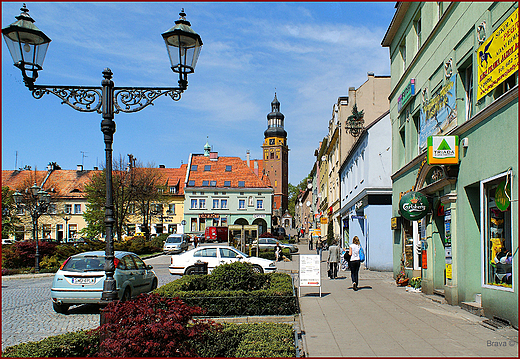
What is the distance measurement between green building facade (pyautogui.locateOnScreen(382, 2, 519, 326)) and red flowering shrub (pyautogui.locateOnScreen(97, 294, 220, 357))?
5.82 metres

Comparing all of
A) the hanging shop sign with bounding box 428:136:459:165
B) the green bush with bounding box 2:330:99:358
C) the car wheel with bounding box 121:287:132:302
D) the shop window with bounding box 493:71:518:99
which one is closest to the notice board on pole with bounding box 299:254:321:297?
the hanging shop sign with bounding box 428:136:459:165

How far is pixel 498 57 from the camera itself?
9523 mm

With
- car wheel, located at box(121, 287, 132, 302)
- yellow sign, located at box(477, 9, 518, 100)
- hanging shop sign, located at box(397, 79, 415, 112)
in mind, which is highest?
hanging shop sign, located at box(397, 79, 415, 112)

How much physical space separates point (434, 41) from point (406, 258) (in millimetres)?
8178

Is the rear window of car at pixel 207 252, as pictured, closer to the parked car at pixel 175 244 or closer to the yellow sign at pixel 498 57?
the yellow sign at pixel 498 57

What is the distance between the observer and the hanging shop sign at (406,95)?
1650 cm

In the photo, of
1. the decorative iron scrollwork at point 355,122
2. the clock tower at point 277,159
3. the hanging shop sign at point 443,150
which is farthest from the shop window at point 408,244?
the clock tower at point 277,159

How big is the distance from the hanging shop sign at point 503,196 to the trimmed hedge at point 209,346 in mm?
4928

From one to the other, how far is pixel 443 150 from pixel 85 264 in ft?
31.5

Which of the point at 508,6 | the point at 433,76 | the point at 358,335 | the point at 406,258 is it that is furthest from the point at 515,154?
the point at 406,258

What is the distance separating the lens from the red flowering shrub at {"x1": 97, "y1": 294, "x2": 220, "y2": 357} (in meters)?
6.37

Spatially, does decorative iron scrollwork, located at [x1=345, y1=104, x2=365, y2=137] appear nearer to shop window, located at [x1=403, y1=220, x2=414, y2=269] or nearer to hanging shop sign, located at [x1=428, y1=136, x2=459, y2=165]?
shop window, located at [x1=403, y1=220, x2=414, y2=269]

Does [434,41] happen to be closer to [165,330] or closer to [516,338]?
[516,338]

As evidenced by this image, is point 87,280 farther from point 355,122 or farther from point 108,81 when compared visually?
point 355,122
